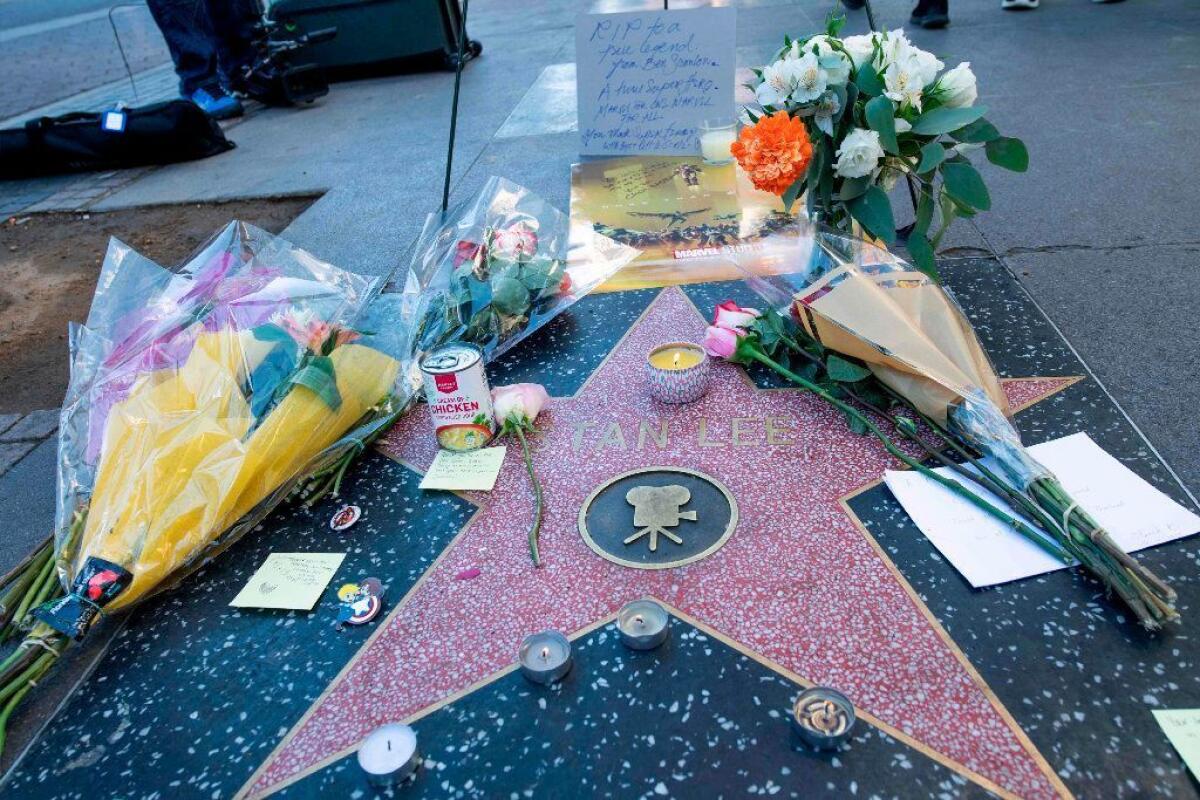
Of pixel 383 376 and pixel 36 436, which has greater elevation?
pixel 383 376

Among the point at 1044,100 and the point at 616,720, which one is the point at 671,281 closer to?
the point at 616,720

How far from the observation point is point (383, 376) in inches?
83.0

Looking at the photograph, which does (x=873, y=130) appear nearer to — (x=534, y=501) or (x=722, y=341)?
(x=722, y=341)

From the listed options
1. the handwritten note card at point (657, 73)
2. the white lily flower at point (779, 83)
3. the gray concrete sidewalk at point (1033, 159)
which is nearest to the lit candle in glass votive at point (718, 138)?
the handwritten note card at point (657, 73)

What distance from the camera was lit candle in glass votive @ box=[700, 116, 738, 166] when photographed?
3574mm

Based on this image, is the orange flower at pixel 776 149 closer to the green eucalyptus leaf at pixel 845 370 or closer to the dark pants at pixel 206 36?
the green eucalyptus leaf at pixel 845 370

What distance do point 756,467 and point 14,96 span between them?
9648 mm

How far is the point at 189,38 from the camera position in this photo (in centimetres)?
636

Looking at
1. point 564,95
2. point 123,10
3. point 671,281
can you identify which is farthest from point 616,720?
point 123,10

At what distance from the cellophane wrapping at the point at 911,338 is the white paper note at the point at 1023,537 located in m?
0.12

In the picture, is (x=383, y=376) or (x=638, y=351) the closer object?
(x=383, y=376)

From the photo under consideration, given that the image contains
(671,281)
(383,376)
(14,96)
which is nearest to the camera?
(383,376)

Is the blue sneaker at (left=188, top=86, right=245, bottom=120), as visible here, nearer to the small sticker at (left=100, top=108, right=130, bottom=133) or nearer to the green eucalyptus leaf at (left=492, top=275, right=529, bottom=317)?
the small sticker at (left=100, top=108, right=130, bottom=133)

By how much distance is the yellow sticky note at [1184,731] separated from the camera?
113 centimetres
